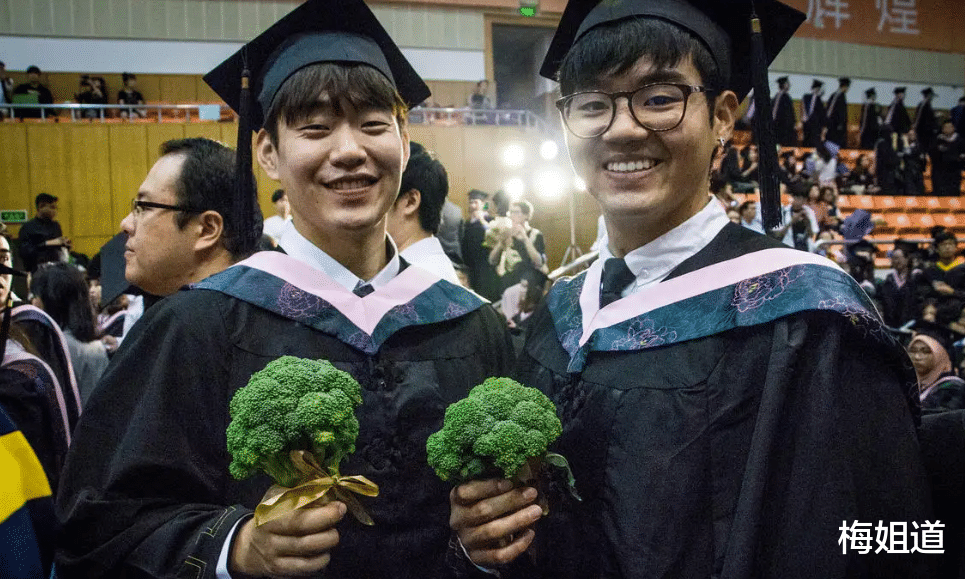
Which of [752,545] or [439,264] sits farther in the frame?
[439,264]

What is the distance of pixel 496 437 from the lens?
1.24 meters

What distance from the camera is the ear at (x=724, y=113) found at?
65.1 inches

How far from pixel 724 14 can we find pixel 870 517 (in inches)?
41.6

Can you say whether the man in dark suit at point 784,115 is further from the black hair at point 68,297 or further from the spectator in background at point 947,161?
the black hair at point 68,297

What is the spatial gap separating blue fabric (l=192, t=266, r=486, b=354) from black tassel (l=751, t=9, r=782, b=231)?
755mm

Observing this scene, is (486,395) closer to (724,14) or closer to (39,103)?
(724,14)

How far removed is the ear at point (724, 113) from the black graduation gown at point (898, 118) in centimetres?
1580

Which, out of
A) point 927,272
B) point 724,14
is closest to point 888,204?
point 927,272

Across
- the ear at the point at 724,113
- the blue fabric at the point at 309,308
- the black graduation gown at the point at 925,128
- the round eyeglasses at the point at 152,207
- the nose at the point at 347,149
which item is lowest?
the blue fabric at the point at 309,308

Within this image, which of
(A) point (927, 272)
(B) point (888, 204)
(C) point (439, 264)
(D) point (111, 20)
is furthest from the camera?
(B) point (888, 204)

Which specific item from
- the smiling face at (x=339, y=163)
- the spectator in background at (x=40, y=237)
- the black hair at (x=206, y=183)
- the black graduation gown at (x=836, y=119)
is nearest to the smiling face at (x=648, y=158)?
the smiling face at (x=339, y=163)

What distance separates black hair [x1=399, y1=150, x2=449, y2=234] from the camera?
3.34 metres

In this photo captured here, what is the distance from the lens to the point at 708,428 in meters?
1.43

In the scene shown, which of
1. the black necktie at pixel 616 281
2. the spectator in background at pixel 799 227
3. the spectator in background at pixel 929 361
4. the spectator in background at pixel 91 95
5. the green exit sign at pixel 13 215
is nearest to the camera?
the black necktie at pixel 616 281
